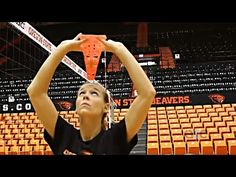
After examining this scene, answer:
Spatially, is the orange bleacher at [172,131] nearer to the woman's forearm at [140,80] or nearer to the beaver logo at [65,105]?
the beaver logo at [65,105]

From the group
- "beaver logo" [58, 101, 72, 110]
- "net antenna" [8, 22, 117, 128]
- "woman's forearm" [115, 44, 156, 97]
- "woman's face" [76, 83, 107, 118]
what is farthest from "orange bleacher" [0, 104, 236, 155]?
"woman's forearm" [115, 44, 156, 97]

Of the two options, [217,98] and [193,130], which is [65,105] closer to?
[193,130]

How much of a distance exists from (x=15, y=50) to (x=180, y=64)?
115 inches

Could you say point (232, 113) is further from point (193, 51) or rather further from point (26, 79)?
point (26, 79)

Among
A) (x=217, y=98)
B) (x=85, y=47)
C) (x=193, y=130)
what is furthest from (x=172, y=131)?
(x=85, y=47)

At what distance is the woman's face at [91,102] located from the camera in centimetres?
157

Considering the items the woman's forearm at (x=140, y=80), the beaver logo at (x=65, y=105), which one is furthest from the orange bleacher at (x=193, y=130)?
the woman's forearm at (x=140, y=80)

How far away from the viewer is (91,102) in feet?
5.18

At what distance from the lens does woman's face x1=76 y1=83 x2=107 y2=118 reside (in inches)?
61.6

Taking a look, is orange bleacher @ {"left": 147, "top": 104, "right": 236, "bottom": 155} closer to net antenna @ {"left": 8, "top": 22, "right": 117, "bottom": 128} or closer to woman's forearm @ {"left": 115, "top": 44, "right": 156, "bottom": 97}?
net antenna @ {"left": 8, "top": 22, "right": 117, "bottom": 128}

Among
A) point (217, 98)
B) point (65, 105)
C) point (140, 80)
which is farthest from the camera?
point (217, 98)

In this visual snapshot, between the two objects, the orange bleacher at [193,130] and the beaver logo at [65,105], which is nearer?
the orange bleacher at [193,130]
